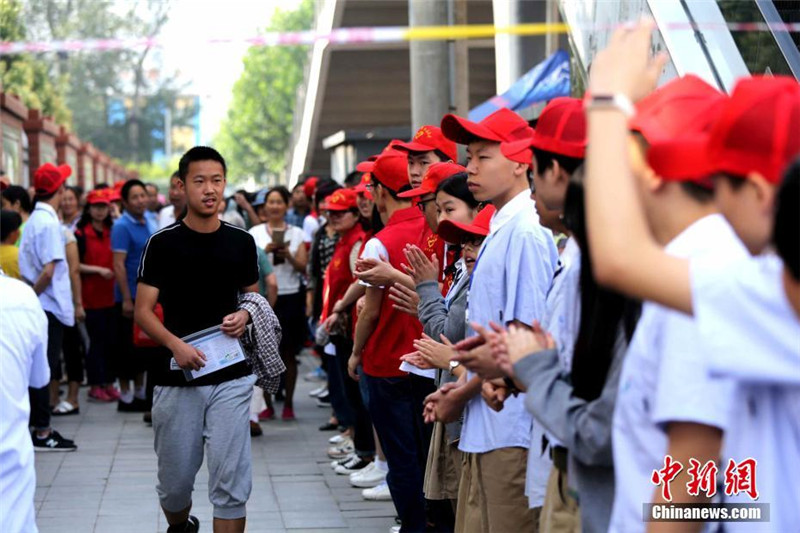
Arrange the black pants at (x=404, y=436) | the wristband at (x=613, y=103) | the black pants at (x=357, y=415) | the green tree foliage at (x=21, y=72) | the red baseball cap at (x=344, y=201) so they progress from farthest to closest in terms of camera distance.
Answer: the green tree foliage at (x=21, y=72), the red baseball cap at (x=344, y=201), the black pants at (x=357, y=415), the black pants at (x=404, y=436), the wristband at (x=613, y=103)

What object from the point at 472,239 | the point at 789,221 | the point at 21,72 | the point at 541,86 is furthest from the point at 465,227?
the point at 21,72

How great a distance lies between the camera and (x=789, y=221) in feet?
7.10

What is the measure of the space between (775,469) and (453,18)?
12544 mm

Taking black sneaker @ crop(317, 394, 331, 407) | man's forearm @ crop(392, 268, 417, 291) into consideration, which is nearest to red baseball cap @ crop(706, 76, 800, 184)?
man's forearm @ crop(392, 268, 417, 291)

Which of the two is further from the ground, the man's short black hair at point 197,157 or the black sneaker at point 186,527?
the man's short black hair at point 197,157

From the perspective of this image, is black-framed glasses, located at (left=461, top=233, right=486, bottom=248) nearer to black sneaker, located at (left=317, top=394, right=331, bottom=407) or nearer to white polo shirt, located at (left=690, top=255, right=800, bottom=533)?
white polo shirt, located at (left=690, top=255, right=800, bottom=533)

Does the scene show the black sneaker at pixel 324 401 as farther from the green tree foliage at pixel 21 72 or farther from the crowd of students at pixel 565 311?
the green tree foliage at pixel 21 72

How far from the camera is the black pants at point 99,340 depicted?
12508 millimetres

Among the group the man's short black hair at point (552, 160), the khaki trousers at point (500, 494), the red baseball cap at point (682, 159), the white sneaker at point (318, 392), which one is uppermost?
the man's short black hair at point (552, 160)

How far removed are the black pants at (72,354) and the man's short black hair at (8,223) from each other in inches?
70.8

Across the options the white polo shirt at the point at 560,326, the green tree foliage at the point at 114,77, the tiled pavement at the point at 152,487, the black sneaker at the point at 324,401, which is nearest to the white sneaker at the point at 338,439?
the tiled pavement at the point at 152,487

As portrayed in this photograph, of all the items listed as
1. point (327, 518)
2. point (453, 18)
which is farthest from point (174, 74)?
point (327, 518)

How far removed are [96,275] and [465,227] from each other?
7.97 metres

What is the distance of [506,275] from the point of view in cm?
446
